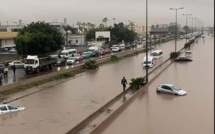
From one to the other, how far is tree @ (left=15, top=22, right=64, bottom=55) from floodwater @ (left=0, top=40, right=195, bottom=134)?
8838 mm

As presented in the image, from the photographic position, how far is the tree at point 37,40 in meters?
43.0

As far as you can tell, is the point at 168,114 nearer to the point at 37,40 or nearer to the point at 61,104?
the point at 61,104

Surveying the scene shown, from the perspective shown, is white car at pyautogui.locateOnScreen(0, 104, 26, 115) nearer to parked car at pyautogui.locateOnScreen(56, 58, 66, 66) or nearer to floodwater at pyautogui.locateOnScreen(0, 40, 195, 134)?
floodwater at pyautogui.locateOnScreen(0, 40, 195, 134)

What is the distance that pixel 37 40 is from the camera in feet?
141

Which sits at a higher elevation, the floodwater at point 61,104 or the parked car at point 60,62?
the parked car at point 60,62

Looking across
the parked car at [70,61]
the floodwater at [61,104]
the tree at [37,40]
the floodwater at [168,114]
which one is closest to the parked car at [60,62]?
the parked car at [70,61]

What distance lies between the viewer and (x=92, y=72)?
133 feet

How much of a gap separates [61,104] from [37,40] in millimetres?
21240

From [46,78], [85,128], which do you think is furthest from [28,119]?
[46,78]

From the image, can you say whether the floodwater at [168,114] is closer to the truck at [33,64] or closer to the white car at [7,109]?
the white car at [7,109]

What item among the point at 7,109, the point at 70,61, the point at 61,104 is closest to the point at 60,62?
the point at 70,61

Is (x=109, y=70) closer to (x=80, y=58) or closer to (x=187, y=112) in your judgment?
(x=80, y=58)

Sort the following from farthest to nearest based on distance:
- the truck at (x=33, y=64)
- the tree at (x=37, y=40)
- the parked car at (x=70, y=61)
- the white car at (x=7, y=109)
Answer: the parked car at (x=70, y=61)
the tree at (x=37, y=40)
the truck at (x=33, y=64)
the white car at (x=7, y=109)

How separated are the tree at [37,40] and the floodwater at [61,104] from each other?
29.0ft
